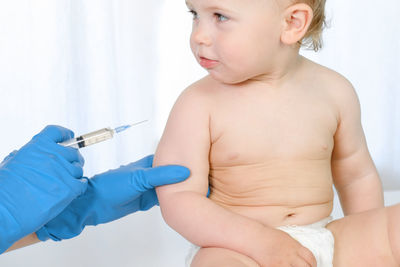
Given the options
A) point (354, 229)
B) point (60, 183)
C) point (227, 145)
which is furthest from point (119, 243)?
point (354, 229)

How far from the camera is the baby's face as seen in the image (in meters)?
1.17

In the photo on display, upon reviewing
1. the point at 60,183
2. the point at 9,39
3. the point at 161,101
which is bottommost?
the point at 161,101

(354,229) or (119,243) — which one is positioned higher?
(354,229)

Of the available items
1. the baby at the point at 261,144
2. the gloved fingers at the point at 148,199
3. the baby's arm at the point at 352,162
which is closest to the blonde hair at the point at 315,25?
the baby at the point at 261,144

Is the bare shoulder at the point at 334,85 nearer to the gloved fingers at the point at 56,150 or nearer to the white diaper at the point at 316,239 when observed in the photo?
the white diaper at the point at 316,239

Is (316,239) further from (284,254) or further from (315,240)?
(284,254)

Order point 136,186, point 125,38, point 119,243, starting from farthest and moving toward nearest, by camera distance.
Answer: point 125,38
point 119,243
point 136,186

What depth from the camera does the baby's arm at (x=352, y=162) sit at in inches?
53.0

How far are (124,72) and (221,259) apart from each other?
1.35 meters

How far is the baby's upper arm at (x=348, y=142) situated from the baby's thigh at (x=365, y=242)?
174 millimetres

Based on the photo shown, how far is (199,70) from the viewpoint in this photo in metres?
2.50

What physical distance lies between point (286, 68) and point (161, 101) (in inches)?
49.8

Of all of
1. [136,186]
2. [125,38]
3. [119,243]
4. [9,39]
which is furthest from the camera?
[125,38]

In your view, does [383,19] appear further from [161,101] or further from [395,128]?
[161,101]
